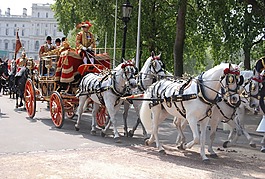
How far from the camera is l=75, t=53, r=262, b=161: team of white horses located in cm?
826

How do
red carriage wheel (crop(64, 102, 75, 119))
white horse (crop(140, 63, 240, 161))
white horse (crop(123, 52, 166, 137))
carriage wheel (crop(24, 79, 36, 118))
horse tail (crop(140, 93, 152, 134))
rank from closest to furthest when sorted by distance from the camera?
white horse (crop(140, 63, 240, 161)), horse tail (crop(140, 93, 152, 134)), white horse (crop(123, 52, 166, 137)), red carriage wheel (crop(64, 102, 75, 119)), carriage wheel (crop(24, 79, 36, 118))

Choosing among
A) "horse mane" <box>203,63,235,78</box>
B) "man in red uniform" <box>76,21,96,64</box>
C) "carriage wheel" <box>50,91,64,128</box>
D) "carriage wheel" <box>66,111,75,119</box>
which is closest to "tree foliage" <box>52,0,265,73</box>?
"man in red uniform" <box>76,21,96,64</box>

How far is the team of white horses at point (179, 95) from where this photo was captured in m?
8.26

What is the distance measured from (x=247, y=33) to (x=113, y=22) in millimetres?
9070

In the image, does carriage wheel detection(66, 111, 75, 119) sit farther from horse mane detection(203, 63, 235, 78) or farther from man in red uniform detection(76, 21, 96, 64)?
horse mane detection(203, 63, 235, 78)

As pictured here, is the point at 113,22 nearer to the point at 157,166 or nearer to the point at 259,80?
the point at 259,80

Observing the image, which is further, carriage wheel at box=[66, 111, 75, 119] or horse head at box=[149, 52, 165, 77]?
carriage wheel at box=[66, 111, 75, 119]

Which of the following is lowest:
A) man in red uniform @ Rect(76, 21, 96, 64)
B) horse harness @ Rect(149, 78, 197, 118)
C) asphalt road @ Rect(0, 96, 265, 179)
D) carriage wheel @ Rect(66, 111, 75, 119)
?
asphalt road @ Rect(0, 96, 265, 179)

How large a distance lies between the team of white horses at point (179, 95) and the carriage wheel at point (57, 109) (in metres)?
0.62

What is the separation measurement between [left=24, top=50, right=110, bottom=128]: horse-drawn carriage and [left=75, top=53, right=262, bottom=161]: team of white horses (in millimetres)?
631

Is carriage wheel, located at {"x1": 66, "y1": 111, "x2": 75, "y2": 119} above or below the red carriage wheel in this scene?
below

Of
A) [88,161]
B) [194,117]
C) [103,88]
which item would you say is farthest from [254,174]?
[103,88]

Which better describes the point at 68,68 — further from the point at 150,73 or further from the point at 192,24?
the point at 192,24

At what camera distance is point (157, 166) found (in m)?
7.90
